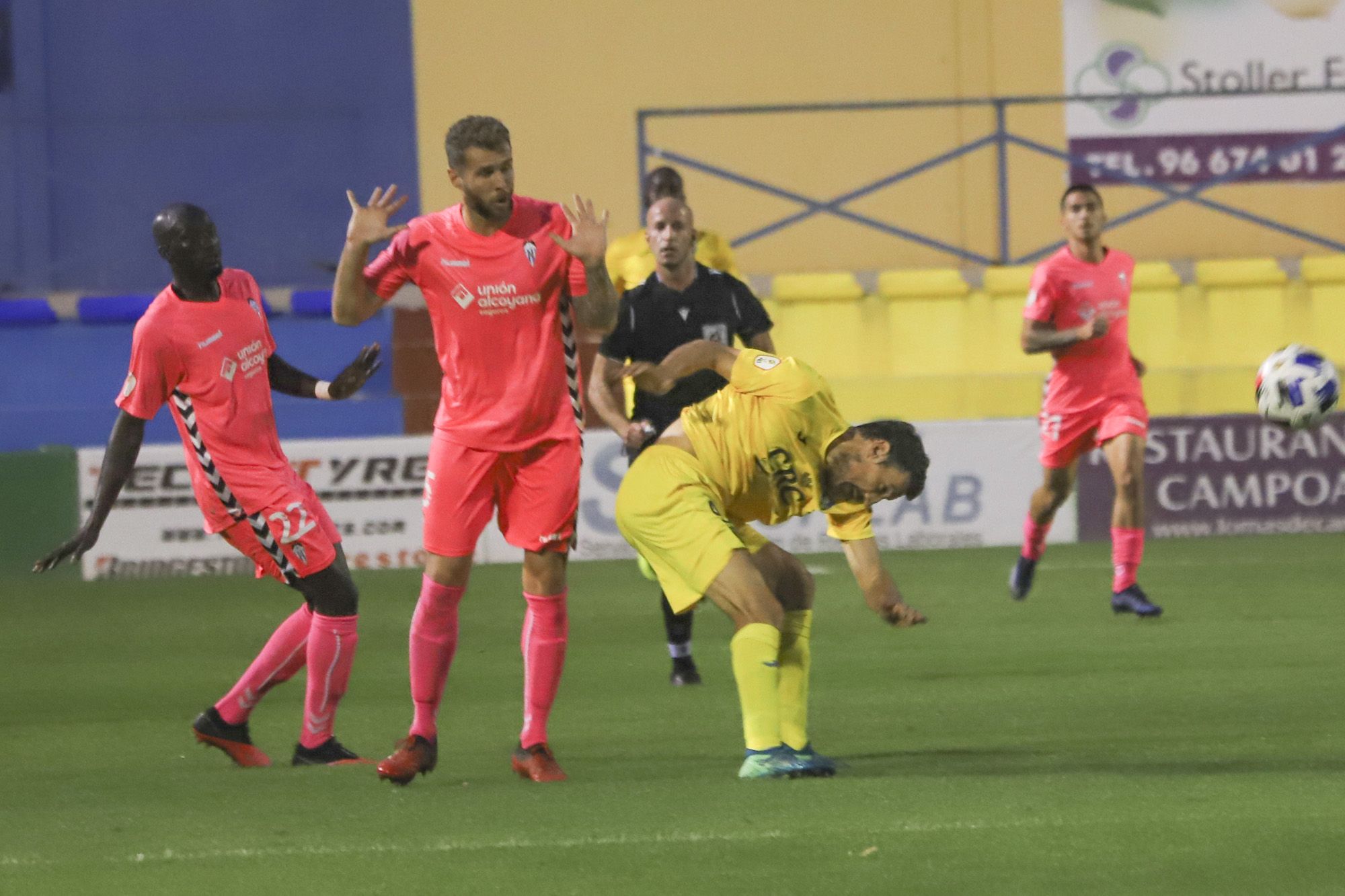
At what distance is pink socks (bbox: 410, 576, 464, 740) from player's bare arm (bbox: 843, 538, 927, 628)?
1.30m

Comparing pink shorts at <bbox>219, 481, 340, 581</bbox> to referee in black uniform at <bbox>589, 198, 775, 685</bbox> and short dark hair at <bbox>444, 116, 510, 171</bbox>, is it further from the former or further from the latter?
referee in black uniform at <bbox>589, 198, 775, 685</bbox>

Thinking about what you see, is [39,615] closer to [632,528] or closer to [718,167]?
[632,528]

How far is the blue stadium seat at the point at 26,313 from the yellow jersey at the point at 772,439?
469 inches

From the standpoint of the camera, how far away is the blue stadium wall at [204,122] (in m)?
19.5

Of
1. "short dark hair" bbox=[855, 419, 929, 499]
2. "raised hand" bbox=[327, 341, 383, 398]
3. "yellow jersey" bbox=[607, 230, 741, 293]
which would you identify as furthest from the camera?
"yellow jersey" bbox=[607, 230, 741, 293]

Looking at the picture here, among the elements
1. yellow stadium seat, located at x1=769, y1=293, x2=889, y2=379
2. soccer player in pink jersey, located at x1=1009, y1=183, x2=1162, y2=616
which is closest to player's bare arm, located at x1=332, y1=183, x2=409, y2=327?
soccer player in pink jersey, located at x1=1009, y1=183, x2=1162, y2=616

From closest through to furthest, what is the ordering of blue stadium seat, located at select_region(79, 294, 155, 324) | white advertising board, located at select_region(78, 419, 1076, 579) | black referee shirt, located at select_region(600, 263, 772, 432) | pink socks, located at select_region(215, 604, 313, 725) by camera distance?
pink socks, located at select_region(215, 604, 313, 725)
black referee shirt, located at select_region(600, 263, 772, 432)
white advertising board, located at select_region(78, 419, 1076, 579)
blue stadium seat, located at select_region(79, 294, 155, 324)

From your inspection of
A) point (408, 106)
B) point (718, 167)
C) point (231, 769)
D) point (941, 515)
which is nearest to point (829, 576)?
point (941, 515)

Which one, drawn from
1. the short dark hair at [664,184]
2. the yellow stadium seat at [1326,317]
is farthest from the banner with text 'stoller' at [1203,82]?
the short dark hair at [664,184]

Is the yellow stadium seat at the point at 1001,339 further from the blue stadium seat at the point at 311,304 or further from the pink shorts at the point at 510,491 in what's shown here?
the pink shorts at the point at 510,491

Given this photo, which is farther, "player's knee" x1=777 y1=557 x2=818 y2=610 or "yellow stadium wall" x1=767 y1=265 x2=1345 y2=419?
"yellow stadium wall" x1=767 y1=265 x2=1345 y2=419

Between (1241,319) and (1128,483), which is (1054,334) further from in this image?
(1241,319)

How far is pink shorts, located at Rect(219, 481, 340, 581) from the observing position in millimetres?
6605

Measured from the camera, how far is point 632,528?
244 inches
